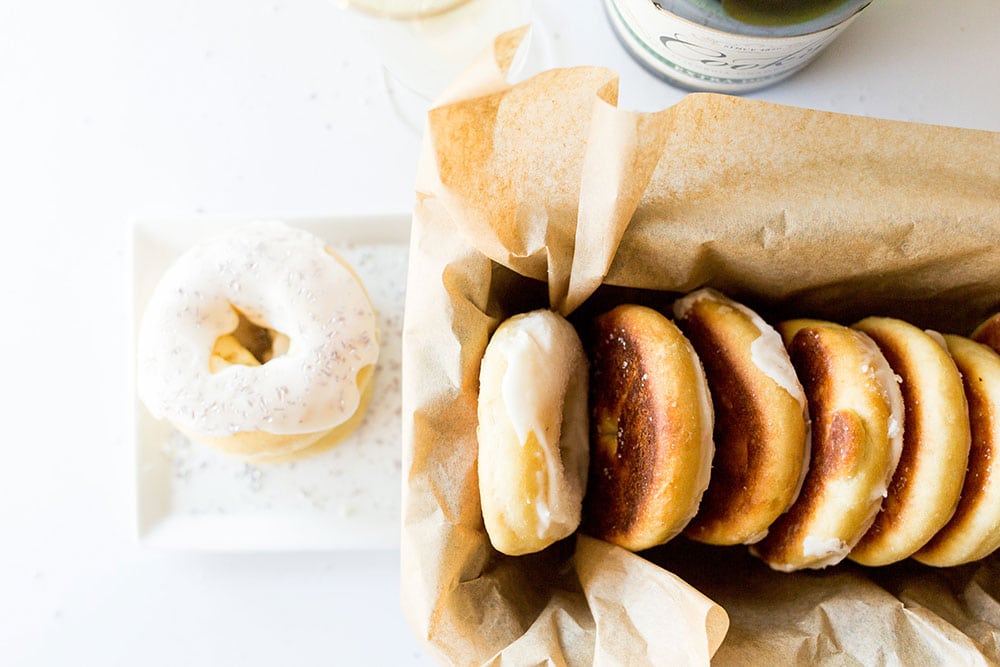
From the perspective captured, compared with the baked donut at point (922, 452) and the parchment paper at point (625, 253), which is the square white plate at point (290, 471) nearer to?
the parchment paper at point (625, 253)

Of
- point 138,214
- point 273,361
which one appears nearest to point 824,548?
point 273,361

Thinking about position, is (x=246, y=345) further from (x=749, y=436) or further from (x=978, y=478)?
(x=978, y=478)

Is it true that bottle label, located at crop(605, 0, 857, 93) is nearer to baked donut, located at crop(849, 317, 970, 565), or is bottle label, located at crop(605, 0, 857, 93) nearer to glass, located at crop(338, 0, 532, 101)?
glass, located at crop(338, 0, 532, 101)

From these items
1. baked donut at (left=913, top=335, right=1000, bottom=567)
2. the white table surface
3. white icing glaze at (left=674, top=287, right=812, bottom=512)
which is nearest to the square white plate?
the white table surface

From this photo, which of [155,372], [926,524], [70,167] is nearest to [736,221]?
[926,524]

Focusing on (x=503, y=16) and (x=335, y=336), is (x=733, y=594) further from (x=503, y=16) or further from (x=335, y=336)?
(x=503, y=16)

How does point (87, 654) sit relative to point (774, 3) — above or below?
below
